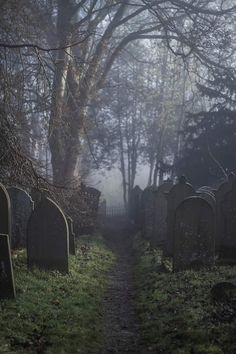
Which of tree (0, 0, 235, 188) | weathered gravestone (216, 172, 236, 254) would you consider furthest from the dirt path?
tree (0, 0, 235, 188)

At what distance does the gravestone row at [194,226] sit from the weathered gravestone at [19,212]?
372 centimetres

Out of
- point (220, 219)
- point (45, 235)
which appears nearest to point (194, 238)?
point (220, 219)

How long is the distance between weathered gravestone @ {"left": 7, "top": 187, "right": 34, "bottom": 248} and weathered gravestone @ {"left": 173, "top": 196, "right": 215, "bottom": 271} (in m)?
3.89

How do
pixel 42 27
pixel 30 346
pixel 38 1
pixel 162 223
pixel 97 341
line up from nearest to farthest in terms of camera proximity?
pixel 30 346
pixel 97 341
pixel 162 223
pixel 42 27
pixel 38 1

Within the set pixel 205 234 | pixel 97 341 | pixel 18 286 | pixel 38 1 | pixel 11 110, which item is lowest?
pixel 97 341

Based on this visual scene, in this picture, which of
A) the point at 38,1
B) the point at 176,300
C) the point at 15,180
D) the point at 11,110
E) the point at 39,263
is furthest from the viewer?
the point at 38,1

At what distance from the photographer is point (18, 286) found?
29.1ft

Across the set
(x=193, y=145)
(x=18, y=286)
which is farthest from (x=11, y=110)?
(x=193, y=145)

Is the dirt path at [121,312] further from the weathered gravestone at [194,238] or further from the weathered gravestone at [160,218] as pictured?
the weathered gravestone at [194,238]

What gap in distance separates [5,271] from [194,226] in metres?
4.76

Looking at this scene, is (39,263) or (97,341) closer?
(97,341)

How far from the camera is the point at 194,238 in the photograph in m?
11.1

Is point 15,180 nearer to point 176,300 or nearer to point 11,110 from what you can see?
point 11,110

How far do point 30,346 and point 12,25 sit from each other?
28.8 feet
